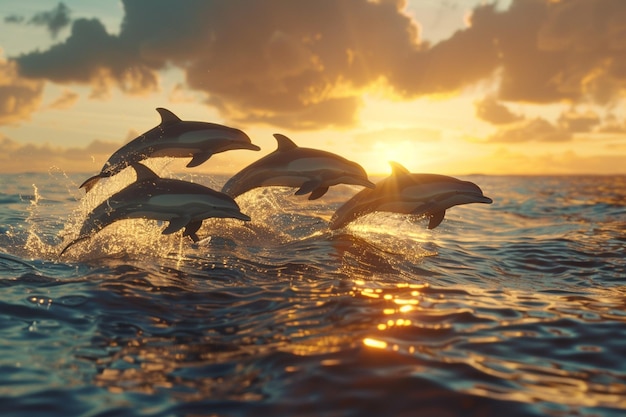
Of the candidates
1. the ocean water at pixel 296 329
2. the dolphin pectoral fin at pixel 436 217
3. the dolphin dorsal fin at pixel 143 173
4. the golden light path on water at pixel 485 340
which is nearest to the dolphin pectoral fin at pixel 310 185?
the ocean water at pixel 296 329

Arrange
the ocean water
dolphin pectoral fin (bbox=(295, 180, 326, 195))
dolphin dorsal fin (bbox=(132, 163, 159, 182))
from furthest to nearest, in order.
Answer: dolphin pectoral fin (bbox=(295, 180, 326, 195)) → dolphin dorsal fin (bbox=(132, 163, 159, 182)) → the ocean water

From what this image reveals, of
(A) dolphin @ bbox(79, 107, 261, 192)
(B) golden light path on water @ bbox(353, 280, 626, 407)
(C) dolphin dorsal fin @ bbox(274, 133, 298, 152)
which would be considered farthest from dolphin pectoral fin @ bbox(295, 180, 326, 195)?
(B) golden light path on water @ bbox(353, 280, 626, 407)

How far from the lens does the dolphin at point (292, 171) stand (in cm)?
1416

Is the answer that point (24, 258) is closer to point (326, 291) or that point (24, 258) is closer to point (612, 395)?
point (326, 291)

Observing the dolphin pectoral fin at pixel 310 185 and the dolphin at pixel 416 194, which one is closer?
the dolphin pectoral fin at pixel 310 185

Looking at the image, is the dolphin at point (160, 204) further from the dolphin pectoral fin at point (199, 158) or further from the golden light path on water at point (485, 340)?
the golden light path on water at point (485, 340)

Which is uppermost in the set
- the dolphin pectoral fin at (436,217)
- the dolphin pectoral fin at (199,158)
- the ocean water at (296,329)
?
the dolphin pectoral fin at (199,158)

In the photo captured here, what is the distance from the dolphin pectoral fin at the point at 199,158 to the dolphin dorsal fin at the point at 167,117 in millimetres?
864

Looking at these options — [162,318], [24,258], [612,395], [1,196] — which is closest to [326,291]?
[162,318]

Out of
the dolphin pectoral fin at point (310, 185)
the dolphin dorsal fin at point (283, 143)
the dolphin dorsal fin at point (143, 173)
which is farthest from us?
the dolphin dorsal fin at point (283, 143)

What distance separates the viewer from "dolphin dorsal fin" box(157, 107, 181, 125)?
13.0 metres

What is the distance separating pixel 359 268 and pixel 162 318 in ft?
15.7

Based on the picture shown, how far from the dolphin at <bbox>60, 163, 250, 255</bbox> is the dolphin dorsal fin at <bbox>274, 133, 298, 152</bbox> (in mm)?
2512

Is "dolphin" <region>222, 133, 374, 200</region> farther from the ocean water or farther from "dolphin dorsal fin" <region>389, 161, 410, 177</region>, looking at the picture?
the ocean water
